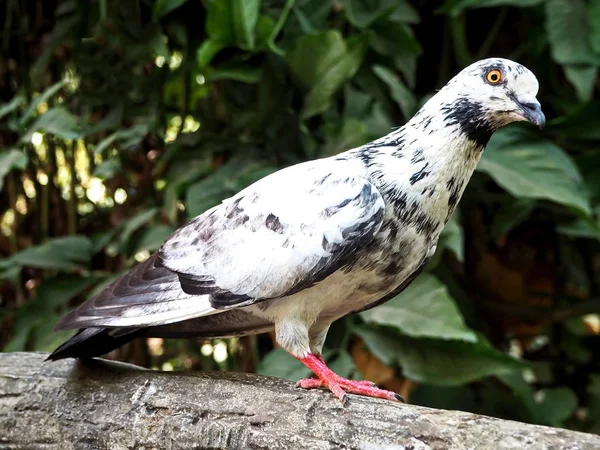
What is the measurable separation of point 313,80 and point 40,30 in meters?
1.42

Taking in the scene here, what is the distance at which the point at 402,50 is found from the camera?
2.46 m

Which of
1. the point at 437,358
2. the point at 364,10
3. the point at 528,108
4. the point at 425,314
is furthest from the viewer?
the point at 364,10

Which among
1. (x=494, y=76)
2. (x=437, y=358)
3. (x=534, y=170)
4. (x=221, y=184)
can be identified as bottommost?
(x=437, y=358)

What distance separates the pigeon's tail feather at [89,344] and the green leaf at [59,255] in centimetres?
84

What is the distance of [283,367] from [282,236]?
2.62 ft

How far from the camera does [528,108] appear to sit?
1.34 m

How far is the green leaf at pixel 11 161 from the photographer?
2.30 meters

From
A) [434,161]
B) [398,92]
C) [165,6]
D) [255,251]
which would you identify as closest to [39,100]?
[165,6]

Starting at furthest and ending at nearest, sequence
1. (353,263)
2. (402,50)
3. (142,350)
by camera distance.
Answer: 1. (142,350)
2. (402,50)
3. (353,263)

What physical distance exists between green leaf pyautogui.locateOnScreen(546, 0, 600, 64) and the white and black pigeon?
111 cm

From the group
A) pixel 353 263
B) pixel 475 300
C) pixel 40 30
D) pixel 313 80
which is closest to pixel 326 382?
pixel 353 263

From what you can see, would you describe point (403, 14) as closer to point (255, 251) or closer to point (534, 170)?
point (534, 170)

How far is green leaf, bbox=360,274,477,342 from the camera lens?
2059mm

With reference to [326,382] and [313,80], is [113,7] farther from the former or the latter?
[326,382]
